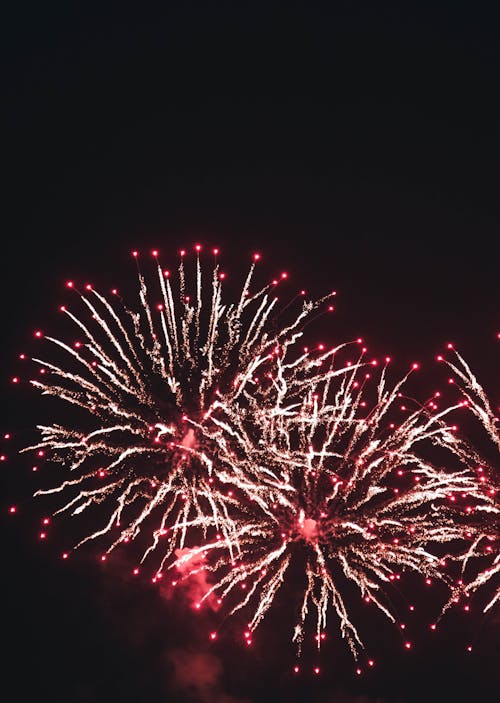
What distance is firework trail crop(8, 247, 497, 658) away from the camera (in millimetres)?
11266

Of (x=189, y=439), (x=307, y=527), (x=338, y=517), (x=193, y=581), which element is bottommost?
(x=193, y=581)

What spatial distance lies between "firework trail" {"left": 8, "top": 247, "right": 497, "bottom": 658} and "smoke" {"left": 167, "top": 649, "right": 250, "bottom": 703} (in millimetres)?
1041

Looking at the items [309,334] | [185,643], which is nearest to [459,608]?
[185,643]

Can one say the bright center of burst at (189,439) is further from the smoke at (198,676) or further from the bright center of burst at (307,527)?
the smoke at (198,676)

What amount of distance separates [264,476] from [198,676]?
4.36 meters

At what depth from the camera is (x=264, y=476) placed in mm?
11266

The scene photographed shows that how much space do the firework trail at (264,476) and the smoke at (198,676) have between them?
1.04 meters

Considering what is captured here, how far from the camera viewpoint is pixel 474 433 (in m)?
13.4

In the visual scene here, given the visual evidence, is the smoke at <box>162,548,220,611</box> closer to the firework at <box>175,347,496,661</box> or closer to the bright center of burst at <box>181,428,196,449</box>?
the firework at <box>175,347,496,661</box>

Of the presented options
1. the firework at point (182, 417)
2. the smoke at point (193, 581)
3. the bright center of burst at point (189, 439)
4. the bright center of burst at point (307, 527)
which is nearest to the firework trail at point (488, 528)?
the bright center of burst at point (307, 527)

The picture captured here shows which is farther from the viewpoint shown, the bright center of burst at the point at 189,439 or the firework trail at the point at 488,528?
the bright center of burst at the point at 189,439

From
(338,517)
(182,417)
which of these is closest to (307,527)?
(338,517)

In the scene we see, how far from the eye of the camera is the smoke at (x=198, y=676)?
1131 centimetres

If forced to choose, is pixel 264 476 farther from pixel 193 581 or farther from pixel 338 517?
pixel 193 581
